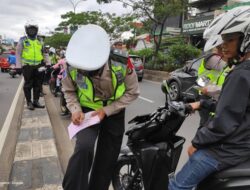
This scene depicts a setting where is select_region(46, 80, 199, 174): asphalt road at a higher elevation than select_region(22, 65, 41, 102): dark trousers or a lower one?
lower

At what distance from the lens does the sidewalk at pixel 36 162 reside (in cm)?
373

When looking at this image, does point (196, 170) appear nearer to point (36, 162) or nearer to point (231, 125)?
point (231, 125)

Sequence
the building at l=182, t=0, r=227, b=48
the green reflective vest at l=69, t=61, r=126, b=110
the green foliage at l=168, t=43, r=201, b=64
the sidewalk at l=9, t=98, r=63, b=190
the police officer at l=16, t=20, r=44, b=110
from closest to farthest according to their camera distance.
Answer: the green reflective vest at l=69, t=61, r=126, b=110 → the sidewalk at l=9, t=98, r=63, b=190 → the police officer at l=16, t=20, r=44, b=110 → the green foliage at l=168, t=43, r=201, b=64 → the building at l=182, t=0, r=227, b=48

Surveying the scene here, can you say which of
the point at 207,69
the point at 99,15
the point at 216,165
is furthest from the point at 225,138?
the point at 99,15

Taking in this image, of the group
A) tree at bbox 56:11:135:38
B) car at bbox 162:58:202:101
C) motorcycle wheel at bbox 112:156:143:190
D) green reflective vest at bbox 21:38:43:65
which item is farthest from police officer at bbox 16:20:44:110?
tree at bbox 56:11:135:38

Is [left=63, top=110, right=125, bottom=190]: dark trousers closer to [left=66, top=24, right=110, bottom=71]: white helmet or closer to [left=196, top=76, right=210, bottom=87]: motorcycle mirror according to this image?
[left=66, top=24, right=110, bottom=71]: white helmet

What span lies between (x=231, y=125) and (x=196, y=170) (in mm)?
395

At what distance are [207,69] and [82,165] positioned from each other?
8.64 feet

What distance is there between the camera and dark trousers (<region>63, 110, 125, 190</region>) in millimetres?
2572

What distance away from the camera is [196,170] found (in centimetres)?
224

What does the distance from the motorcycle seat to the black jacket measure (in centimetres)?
3

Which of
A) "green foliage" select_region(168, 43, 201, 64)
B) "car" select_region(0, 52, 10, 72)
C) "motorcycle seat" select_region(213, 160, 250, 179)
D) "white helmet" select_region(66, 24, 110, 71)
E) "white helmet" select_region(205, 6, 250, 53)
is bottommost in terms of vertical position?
"car" select_region(0, 52, 10, 72)

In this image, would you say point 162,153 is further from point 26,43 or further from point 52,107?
point 52,107

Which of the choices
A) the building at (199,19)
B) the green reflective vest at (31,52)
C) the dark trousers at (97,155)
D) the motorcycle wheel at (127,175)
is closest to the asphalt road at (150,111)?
the green reflective vest at (31,52)
